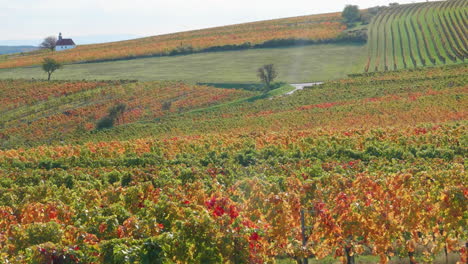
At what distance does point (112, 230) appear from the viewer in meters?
13.7

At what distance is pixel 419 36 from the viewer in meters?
103

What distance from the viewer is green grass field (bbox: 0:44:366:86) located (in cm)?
8600

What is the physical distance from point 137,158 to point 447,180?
2023 cm

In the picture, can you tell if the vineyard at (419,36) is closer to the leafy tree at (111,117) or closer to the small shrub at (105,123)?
the leafy tree at (111,117)

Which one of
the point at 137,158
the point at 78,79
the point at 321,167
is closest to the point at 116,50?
the point at 78,79

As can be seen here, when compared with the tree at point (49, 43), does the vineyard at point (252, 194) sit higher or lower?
lower

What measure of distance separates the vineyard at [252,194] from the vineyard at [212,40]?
66.5 meters

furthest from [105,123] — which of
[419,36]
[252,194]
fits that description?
[419,36]

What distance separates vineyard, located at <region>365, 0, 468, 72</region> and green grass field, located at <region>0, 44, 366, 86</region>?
496 cm

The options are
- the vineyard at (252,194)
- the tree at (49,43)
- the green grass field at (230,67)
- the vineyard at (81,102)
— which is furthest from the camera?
the tree at (49,43)

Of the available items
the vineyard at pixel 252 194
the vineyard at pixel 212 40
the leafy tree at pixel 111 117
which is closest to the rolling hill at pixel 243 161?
the vineyard at pixel 252 194

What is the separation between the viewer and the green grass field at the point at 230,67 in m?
86.0

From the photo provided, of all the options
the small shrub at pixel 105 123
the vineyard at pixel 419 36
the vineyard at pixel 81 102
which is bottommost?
the small shrub at pixel 105 123

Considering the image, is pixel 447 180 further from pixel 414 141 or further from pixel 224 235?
pixel 414 141
